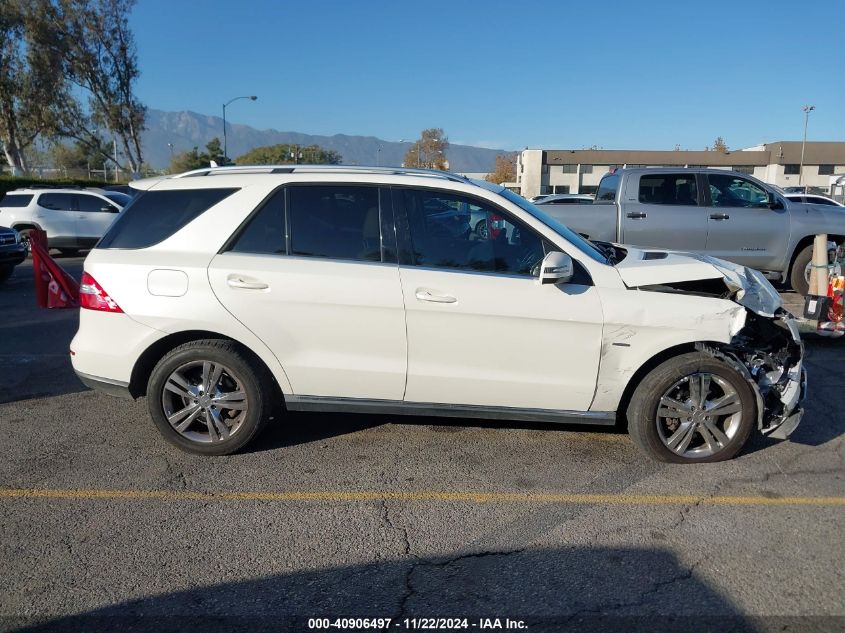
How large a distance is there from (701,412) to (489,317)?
58.3 inches

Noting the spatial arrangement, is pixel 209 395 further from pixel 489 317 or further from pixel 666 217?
pixel 666 217

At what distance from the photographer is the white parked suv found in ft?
13.3

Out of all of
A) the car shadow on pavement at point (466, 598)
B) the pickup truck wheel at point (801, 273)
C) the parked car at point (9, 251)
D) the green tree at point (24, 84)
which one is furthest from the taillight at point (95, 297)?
the green tree at point (24, 84)

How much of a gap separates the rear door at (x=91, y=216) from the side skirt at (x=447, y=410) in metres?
14.9

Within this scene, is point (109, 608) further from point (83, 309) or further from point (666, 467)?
point (666, 467)

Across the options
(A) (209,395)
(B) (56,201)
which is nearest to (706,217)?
(A) (209,395)

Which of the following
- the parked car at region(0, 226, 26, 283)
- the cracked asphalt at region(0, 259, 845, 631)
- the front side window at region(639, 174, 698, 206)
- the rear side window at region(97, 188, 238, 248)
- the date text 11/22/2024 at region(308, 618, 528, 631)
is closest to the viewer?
the date text 11/22/2024 at region(308, 618, 528, 631)

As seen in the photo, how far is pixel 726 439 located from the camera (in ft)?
13.7

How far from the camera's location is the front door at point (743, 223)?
30.5ft

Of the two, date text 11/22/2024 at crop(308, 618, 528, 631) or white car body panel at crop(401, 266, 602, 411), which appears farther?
white car body panel at crop(401, 266, 602, 411)

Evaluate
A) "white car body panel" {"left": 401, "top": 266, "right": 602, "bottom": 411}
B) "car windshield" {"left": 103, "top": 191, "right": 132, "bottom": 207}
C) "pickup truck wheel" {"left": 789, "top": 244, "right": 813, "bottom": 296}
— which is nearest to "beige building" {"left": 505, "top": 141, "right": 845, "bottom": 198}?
"car windshield" {"left": 103, "top": 191, "right": 132, "bottom": 207}

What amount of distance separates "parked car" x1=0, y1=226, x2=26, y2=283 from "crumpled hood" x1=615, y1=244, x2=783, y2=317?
11960mm

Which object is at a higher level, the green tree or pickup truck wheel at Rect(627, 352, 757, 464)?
the green tree

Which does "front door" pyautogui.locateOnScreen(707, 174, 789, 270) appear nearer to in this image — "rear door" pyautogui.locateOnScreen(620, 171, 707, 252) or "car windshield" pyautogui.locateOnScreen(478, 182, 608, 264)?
"rear door" pyautogui.locateOnScreen(620, 171, 707, 252)
